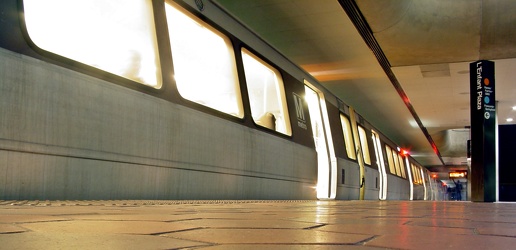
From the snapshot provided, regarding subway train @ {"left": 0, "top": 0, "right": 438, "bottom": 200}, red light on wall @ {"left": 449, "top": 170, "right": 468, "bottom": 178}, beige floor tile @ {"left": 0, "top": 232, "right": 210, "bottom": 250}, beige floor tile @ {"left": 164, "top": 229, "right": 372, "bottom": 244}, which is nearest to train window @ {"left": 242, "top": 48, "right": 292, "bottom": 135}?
subway train @ {"left": 0, "top": 0, "right": 438, "bottom": 200}

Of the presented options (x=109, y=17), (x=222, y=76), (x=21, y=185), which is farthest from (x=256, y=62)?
(x=21, y=185)

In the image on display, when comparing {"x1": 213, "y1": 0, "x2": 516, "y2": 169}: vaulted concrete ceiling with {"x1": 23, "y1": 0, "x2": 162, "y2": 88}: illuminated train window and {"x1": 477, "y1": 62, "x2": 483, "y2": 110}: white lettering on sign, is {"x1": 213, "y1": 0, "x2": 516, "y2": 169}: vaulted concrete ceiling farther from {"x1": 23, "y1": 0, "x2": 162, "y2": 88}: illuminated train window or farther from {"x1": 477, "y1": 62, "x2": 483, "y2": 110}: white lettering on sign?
{"x1": 23, "y1": 0, "x2": 162, "y2": 88}: illuminated train window

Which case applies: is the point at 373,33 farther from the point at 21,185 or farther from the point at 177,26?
the point at 21,185

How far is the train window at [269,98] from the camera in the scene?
23.2ft

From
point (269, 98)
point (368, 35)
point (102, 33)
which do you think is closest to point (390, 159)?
point (368, 35)

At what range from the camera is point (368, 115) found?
15828 millimetres

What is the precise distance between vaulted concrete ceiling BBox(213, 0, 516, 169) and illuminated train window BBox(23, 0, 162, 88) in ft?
6.59

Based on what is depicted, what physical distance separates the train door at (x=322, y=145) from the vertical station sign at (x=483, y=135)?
2.50m

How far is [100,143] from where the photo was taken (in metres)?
3.45

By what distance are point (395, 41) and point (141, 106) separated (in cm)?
536

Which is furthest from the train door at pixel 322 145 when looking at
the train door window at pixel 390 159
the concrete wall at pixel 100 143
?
the train door window at pixel 390 159

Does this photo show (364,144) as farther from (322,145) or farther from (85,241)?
(85,241)

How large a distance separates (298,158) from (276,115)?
2.43 feet

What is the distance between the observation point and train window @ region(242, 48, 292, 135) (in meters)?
7.07
